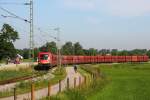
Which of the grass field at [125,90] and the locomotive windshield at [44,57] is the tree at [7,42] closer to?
the locomotive windshield at [44,57]

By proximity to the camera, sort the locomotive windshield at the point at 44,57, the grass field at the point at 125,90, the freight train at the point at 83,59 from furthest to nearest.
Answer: the freight train at the point at 83,59
the locomotive windshield at the point at 44,57
the grass field at the point at 125,90

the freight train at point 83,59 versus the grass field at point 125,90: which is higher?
the freight train at point 83,59

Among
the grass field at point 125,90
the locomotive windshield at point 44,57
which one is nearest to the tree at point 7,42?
the locomotive windshield at point 44,57

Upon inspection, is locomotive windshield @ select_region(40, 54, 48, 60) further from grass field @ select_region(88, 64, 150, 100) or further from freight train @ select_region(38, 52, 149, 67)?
grass field @ select_region(88, 64, 150, 100)

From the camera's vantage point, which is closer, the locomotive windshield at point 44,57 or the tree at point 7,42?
the locomotive windshield at point 44,57

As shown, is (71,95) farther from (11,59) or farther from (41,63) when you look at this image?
(11,59)

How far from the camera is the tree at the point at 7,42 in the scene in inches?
4751

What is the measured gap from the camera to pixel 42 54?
79188 mm

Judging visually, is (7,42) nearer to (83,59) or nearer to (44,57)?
(83,59)

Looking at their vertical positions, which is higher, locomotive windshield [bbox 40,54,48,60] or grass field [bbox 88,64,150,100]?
locomotive windshield [bbox 40,54,48,60]

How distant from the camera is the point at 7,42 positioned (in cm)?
12419

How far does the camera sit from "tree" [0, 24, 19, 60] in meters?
121

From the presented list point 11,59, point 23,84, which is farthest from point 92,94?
point 11,59

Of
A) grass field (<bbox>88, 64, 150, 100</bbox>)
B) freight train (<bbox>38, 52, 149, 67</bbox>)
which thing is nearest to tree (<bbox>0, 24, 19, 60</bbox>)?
freight train (<bbox>38, 52, 149, 67</bbox>)
